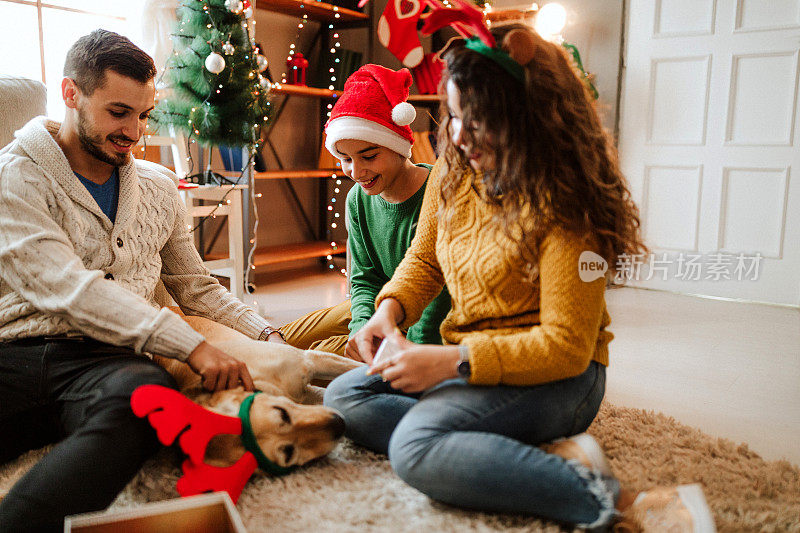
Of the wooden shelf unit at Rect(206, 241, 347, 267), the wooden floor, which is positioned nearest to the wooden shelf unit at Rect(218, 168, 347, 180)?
the wooden shelf unit at Rect(206, 241, 347, 267)

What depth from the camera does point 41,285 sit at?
1188mm

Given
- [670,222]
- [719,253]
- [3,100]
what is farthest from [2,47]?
[719,253]

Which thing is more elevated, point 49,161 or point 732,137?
point 732,137

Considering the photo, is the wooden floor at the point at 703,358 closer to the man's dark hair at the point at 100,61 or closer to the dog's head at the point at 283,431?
the dog's head at the point at 283,431

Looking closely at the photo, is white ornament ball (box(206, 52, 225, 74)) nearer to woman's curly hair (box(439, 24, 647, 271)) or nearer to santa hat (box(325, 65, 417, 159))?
santa hat (box(325, 65, 417, 159))

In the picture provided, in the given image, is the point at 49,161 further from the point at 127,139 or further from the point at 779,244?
the point at 779,244

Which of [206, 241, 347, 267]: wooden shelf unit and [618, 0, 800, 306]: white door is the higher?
[618, 0, 800, 306]: white door

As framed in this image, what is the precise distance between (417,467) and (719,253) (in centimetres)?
307

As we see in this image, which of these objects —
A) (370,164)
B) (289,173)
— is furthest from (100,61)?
(289,173)

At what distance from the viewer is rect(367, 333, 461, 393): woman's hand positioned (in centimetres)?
101

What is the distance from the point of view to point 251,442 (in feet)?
3.60

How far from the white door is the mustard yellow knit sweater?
2.08 m

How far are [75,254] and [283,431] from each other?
541mm

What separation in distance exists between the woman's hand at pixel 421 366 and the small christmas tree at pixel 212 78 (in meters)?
2.19
